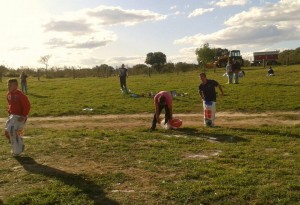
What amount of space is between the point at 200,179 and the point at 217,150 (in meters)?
2.50

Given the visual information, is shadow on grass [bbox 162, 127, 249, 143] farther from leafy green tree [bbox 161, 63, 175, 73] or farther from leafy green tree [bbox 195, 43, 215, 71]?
leafy green tree [bbox 195, 43, 215, 71]

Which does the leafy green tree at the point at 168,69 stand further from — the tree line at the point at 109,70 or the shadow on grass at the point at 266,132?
the shadow on grass at the point at 266,132

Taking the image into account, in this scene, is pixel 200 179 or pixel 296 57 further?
pixel 296 57

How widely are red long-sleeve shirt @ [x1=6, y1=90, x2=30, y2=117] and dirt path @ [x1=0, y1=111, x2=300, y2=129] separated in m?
5.29

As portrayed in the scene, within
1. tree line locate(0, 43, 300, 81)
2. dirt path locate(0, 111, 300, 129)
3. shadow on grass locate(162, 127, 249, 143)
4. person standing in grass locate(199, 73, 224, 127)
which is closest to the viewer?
shadow on grass locate(162, 127, 249, 143)

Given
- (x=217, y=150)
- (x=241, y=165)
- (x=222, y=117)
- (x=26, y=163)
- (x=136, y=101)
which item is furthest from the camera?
(x=136, y=101)

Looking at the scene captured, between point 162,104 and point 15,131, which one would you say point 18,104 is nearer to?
point 15,131

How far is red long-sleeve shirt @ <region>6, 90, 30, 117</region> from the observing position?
29.5 ft

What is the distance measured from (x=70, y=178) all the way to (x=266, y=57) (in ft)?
195

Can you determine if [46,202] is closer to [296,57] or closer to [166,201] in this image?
[166,201]

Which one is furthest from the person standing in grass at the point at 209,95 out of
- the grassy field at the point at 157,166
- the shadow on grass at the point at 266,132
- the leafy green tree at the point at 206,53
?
the leafy green tree at the point at 206,53

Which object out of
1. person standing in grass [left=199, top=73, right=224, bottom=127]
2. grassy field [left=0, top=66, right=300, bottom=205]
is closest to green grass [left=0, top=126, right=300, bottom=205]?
grassy field [left=0, top=66, right=300, bottom=205]

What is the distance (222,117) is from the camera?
1566 centimetres

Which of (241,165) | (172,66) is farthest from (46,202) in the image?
(172,66)
